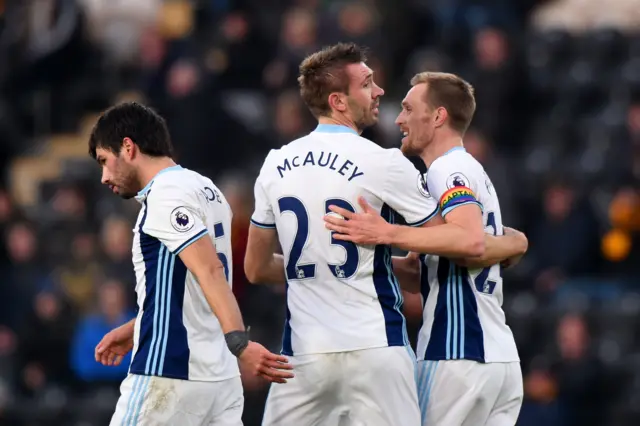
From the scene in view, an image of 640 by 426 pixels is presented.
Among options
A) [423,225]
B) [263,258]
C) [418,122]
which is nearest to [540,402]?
[418,122]

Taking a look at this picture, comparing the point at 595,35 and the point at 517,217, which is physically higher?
the point at 595,35

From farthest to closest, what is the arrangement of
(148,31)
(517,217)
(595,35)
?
(148,31), (595,35), (517,217)

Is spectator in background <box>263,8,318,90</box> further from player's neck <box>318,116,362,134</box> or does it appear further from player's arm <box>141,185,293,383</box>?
player's arm <box>141,185,293,383</box>

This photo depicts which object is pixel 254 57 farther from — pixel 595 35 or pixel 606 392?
pixel 606 392

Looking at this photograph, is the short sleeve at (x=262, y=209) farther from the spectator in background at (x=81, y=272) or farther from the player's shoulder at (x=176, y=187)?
the spectator in background at (x=81, y=272)

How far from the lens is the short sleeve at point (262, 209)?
6945mm

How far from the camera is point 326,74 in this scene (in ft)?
22.5

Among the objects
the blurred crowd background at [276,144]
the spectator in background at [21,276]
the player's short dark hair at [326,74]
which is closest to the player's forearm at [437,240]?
the player's short dark hair at [326,74]

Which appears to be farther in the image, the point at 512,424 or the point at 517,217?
the point at 517,217

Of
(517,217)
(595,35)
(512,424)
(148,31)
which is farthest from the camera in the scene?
(148,31)

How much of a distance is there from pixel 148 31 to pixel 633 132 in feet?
19.6

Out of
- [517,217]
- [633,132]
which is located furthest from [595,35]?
[517,217]

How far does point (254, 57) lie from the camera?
595 inches

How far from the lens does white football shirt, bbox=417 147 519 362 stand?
692cm
